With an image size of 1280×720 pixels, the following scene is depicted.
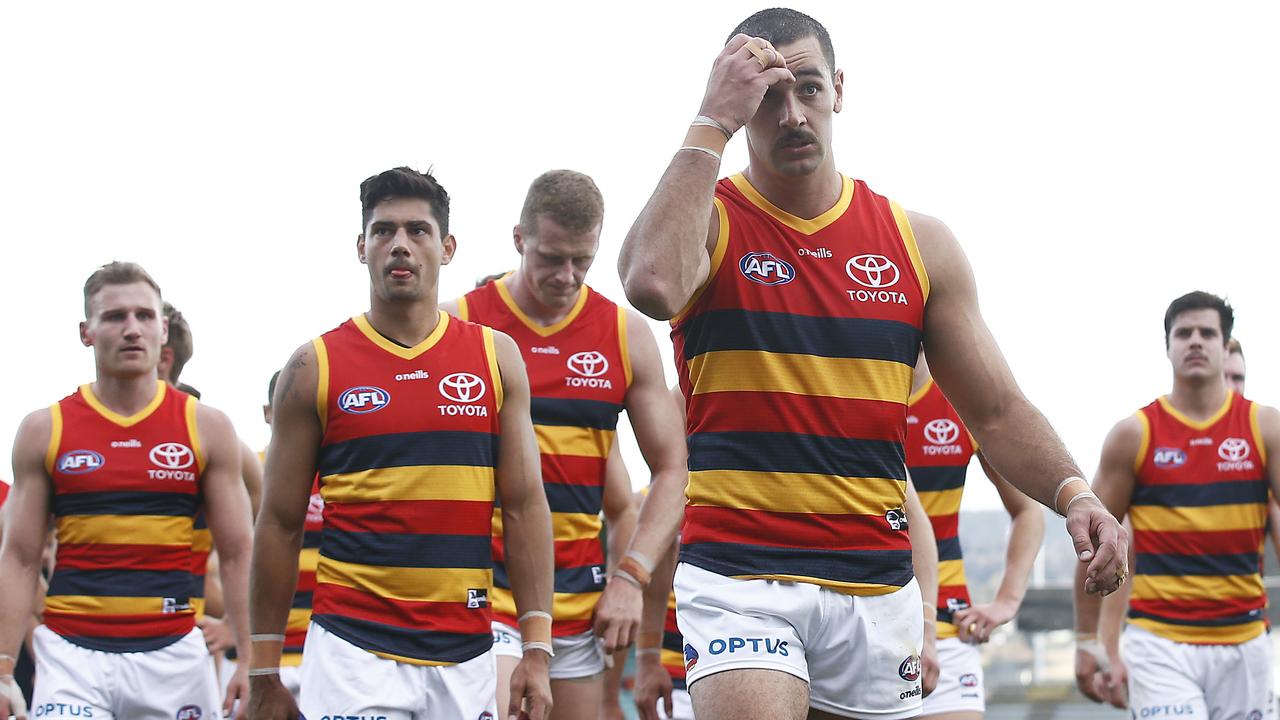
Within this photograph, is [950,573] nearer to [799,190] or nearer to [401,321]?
[401,321]

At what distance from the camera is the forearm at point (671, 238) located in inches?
157

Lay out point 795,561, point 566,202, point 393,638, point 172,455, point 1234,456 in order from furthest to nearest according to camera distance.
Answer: point 1234,456, point 172,455, point 566,202, point 393,638, point 795,561

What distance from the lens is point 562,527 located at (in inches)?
279

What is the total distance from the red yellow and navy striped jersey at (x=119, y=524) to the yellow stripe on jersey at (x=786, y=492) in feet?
13.6

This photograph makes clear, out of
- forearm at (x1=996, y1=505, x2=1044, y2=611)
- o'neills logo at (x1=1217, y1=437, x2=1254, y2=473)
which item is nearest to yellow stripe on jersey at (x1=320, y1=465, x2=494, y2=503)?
forearm at (x1=996, y1=505, x2=1044, y2=611)

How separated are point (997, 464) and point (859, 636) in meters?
0.72

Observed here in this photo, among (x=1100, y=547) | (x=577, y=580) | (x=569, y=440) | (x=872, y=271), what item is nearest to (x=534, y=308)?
(x=569, y=440)

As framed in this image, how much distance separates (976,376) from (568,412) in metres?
2.79

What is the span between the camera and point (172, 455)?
25.2 ft

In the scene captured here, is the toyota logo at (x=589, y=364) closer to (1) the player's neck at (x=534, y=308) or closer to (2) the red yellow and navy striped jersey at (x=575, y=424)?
(2) the red yellow and navy striped jersey at (x=575, y=424)

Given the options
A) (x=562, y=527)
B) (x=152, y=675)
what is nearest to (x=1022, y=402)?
(x=562, y=527)

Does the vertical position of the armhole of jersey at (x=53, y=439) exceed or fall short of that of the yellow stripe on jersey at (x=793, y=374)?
it falls short

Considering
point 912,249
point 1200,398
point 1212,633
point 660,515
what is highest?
point 912,249

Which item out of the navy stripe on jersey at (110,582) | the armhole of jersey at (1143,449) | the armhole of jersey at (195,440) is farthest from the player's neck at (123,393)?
the armhole of jersey at (1143,449)
